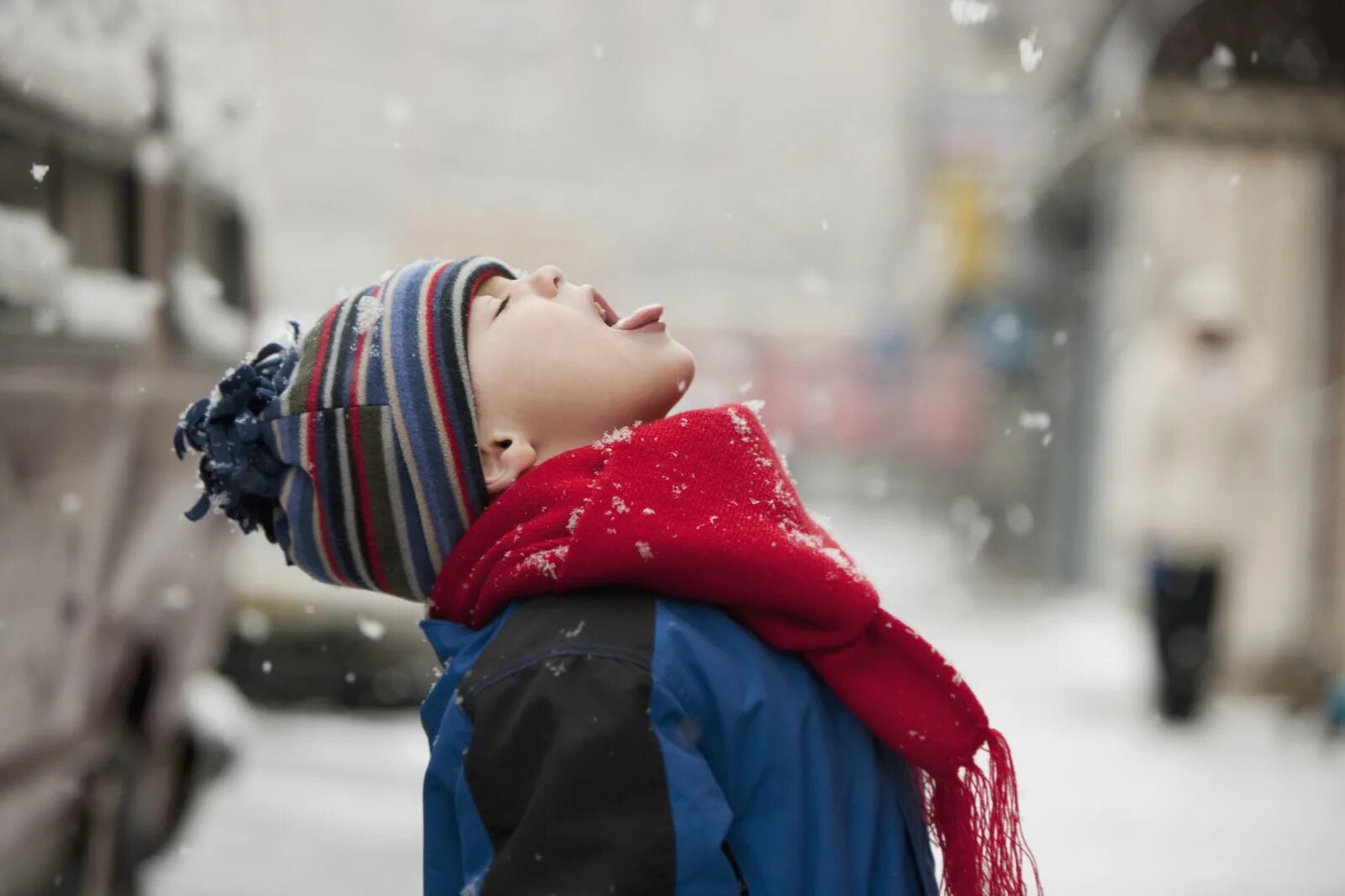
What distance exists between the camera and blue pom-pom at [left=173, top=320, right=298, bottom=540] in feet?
5.40

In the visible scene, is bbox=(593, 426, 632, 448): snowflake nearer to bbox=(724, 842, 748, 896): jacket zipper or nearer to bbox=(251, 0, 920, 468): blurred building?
bbox=(724, 842, 748, 896): jacket zipper

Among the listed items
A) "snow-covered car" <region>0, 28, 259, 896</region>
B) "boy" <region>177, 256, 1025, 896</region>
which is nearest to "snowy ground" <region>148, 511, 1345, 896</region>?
"snow-covered car" <region>0, 28, 259, 896</region>

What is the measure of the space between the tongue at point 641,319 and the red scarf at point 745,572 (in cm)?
15

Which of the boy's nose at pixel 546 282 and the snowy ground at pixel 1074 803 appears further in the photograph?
the snowy ground at pixel 1074 803

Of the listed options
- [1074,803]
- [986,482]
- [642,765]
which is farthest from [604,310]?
[986,482]

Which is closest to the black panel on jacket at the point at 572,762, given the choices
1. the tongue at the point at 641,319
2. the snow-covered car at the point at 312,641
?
the tongue at the point at 641,319

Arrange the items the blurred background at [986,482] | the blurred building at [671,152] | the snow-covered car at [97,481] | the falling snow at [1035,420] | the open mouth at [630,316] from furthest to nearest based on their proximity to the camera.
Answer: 1. the blurred building at [671,152]
2. the falling snow at [1035,420]
3. the blurred background at [986,482]
4. the snow-covered car at [97,481]
5. the open mouth at [630,316]

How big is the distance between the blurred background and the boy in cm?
33

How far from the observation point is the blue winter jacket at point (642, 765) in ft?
4.36

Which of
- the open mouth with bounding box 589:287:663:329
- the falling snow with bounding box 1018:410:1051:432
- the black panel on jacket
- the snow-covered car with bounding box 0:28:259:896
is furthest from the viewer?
the falling snow with bounding box 1018:410:1051:432

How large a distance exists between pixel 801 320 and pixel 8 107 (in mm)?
37462

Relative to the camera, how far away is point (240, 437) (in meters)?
1.64

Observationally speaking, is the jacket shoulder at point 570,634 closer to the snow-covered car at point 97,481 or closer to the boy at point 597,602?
the boy at point 597,602

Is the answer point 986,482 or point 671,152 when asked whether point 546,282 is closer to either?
point 986,482
